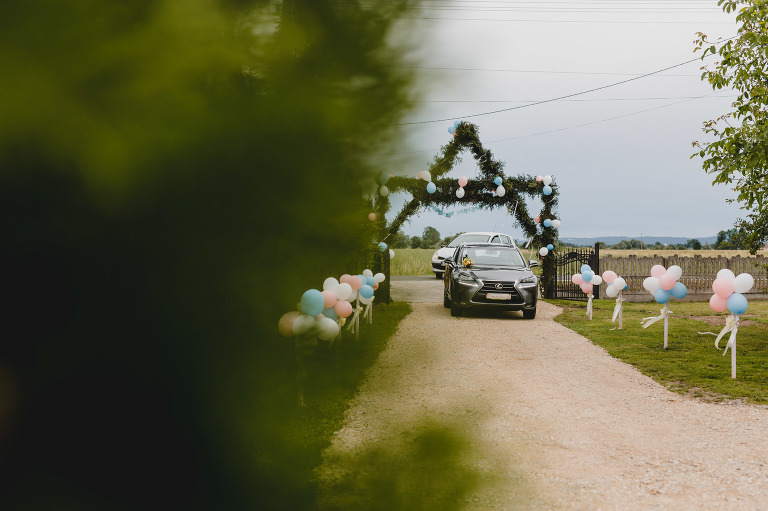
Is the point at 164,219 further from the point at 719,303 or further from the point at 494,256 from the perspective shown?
the point at 494,256

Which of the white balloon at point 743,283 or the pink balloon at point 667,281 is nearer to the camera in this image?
the white balloon at point 743,283

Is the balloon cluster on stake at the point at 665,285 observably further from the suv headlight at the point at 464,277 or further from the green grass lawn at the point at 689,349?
the suv headlight at the point at 464,277

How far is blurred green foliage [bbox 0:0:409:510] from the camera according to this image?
18.3 inches

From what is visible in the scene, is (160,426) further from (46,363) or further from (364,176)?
(364,176)

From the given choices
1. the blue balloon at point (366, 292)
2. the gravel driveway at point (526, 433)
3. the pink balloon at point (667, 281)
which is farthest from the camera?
the pink balloon at point (667, 281)

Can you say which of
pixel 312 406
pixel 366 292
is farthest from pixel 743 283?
pixel 312 406

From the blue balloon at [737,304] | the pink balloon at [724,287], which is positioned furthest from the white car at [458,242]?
the blue balloon at [737,304]

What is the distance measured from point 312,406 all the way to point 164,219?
1.19 ft

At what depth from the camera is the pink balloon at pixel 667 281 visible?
981cm

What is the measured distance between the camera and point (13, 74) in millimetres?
441

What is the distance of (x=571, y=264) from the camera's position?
68.7 ft

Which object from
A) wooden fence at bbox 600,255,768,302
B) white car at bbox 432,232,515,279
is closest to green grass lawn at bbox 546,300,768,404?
wooden fence at bbox 600,255,768,302

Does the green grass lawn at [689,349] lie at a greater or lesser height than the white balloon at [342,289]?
lesser

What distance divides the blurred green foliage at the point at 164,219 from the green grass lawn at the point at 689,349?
25.6 ft
